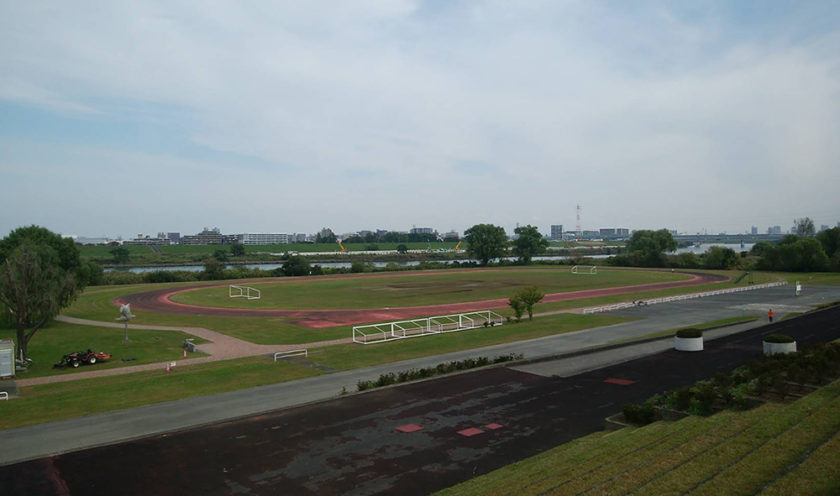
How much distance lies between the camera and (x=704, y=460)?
9.52 metres

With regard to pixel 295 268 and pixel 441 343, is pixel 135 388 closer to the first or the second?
pixel 441 343

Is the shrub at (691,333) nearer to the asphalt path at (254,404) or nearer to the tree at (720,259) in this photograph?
the asphalt path at (254,404)

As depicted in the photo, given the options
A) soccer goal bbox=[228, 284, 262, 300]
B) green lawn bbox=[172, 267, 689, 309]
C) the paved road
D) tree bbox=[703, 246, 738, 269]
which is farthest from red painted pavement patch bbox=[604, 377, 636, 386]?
tree bbox=[703, 246, 738, 269]

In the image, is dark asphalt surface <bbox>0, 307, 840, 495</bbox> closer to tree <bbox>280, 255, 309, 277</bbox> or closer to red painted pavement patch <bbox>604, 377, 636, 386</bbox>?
red painted pavement patch <bbox>604, 377, 636, 386</bbox>

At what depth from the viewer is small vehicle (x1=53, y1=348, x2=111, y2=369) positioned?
29.0 meters

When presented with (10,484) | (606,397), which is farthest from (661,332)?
(10,484)

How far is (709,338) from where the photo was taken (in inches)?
1196

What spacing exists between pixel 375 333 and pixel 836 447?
30.7m

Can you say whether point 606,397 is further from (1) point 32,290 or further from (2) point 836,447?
(1) point 32,290

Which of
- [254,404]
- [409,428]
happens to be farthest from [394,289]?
[409,428]

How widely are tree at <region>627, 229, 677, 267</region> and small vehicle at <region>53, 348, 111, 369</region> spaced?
10953 centimetres

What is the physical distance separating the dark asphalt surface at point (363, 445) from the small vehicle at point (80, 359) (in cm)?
1789

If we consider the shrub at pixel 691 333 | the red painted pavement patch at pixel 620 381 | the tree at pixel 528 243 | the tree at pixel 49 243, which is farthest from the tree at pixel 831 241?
the tree at pixel 49 243

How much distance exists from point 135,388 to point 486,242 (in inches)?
4198
